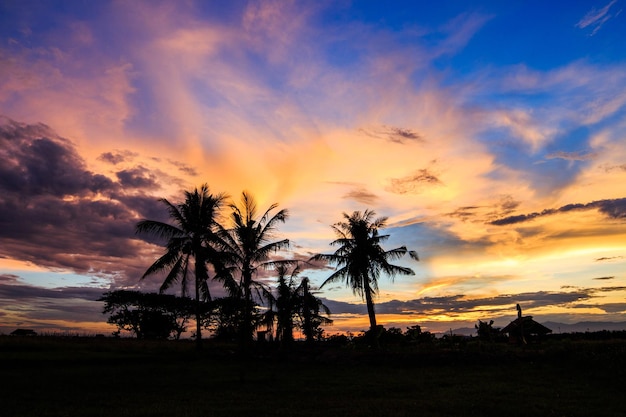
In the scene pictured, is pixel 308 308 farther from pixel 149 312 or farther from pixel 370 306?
pixel 149 312

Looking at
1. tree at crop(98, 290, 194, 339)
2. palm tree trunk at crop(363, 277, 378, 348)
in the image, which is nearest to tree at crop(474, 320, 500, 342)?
palm tree trunk at crop(363, 277, 378, 348)

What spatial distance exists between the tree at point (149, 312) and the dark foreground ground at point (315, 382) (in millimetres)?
35559

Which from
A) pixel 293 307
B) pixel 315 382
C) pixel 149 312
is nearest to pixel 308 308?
pixel 293 307

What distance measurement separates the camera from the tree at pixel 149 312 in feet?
227

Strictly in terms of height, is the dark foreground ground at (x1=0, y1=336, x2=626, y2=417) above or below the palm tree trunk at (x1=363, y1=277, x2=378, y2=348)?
below

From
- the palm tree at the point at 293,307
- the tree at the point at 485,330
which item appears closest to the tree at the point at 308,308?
the palm tree at the point at 293,307

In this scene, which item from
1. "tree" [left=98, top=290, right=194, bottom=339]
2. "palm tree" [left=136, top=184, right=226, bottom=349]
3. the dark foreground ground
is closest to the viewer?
the dark foreground ground

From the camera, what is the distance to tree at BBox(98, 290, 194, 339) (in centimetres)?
6912

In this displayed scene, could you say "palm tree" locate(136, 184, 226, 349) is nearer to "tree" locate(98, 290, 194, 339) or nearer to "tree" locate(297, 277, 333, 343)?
"tree" locate(297, 277, 333, 343)

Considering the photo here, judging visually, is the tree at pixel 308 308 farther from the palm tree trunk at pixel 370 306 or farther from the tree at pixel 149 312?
the tree at pixel 149 312

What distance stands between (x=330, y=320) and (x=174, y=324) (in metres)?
36.9

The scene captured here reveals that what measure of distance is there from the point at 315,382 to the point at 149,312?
2292 inches

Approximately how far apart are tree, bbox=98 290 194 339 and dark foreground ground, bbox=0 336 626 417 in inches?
1400

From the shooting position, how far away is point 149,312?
71812 mm
